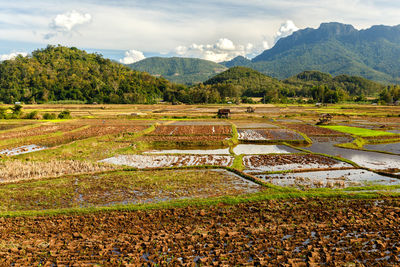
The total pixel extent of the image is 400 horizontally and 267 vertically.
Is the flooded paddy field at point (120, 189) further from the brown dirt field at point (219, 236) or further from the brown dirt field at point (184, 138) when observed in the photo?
the brown dirt field at point (184, 138)

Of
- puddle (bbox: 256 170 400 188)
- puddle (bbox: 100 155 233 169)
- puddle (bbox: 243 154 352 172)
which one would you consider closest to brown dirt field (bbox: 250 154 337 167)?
puddle (bbox: 243 154 352 172)

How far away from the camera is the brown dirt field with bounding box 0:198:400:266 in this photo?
294 inches

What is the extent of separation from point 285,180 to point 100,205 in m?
10.3

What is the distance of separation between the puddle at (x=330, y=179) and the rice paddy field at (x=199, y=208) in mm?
62

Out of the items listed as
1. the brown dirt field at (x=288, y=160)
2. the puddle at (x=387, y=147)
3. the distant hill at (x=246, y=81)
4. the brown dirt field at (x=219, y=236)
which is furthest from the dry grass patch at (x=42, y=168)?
the distant hill at (x=246, y=81)

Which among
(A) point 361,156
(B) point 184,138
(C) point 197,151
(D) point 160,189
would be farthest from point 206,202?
(B) point 184,138

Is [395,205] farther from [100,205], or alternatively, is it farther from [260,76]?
[260,76]

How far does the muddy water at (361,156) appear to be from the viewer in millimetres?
17692

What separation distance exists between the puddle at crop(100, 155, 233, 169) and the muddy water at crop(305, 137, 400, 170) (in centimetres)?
943

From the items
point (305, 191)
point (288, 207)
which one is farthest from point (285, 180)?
point (288, 207)

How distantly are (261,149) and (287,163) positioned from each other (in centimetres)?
516

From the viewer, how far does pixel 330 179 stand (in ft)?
48.3

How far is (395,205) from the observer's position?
11094 millimetres

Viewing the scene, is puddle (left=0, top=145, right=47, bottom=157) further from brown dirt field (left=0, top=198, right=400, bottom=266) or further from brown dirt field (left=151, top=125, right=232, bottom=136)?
brown dirt field (left=0, top=198, right=400, bottom=266)
